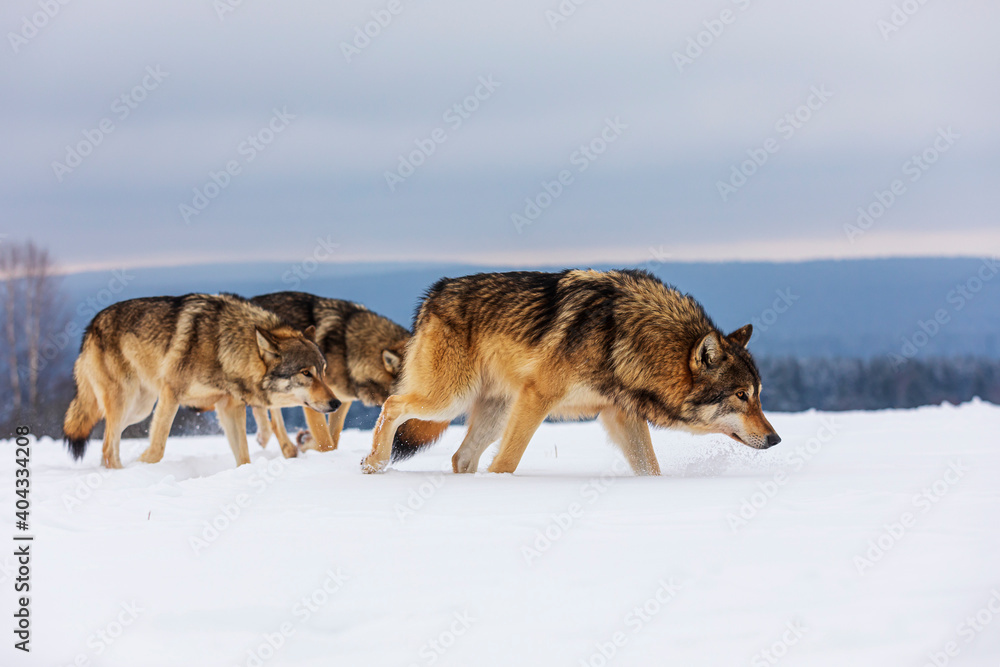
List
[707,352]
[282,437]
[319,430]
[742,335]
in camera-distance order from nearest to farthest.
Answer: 1. [707,352]
2. [742,335]
3. [282,437]
4. [319,430]

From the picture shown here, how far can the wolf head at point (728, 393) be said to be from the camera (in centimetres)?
624

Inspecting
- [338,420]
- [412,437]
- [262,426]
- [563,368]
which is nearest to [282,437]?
[338,420]

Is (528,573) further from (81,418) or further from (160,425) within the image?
(81,418)

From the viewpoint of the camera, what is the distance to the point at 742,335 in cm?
649

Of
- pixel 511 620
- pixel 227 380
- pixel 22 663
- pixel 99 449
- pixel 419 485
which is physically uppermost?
pixel 511 620

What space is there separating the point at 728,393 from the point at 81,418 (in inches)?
265

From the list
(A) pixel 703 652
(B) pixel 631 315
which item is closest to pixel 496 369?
(B) pixel 631 315

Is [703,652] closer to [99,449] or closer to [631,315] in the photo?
[631,315]

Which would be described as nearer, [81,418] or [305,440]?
[81,418]

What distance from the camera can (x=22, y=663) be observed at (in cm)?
338

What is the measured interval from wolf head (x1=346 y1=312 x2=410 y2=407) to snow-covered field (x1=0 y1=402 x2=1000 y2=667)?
421 cm

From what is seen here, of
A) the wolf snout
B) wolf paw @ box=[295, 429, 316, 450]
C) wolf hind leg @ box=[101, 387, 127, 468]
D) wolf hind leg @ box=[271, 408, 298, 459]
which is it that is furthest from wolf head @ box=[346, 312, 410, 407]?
wolf hind leg @ box=[101, 387, 127, 468]

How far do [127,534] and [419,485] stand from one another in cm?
189

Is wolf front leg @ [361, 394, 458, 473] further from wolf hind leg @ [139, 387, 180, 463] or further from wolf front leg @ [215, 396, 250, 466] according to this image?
wolf hind leg @ [139, 387, 180, 463]
